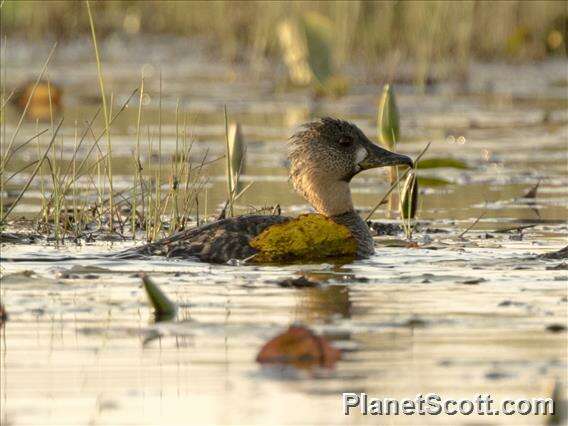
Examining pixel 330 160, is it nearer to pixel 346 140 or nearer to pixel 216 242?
pixel 346 140

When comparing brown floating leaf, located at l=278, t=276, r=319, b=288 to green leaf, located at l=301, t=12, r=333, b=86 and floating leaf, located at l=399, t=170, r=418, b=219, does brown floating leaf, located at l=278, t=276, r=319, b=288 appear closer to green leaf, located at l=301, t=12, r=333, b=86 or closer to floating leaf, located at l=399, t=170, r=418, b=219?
floating leaf, located at l=399, t=170, r=418, b=219

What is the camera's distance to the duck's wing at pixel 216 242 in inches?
354

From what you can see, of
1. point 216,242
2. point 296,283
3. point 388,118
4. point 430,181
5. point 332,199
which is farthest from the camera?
point 430,181

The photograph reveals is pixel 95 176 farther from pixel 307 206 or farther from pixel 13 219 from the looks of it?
pixel 13 219

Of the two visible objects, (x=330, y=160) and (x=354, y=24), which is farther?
(x=354, y=24)

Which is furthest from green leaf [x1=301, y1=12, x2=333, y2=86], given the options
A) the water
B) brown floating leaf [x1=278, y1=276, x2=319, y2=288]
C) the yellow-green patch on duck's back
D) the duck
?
brown floating leaf [x1=278, y1=276, x2=319, y2=288]

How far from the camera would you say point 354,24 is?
23922 mm

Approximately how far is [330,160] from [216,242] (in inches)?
56.1

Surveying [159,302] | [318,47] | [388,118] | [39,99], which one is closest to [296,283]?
[159,302]

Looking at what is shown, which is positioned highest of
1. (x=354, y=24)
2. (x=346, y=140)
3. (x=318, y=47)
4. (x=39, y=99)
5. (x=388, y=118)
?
(x=354, y=24)

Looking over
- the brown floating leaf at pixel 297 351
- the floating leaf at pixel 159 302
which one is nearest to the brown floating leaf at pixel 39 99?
the floating leaf at pixel 159 302

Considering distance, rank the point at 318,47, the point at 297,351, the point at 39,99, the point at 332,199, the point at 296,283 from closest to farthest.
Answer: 1. the point at 297,351
2. the point at 296,283
3. the point at 332,199
4. the point at 318,47
5. the point at 39,99

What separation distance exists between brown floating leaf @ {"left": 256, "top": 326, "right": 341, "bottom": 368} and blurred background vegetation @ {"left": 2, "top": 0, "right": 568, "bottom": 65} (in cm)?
1579

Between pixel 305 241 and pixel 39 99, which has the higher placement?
pixel 39 99
